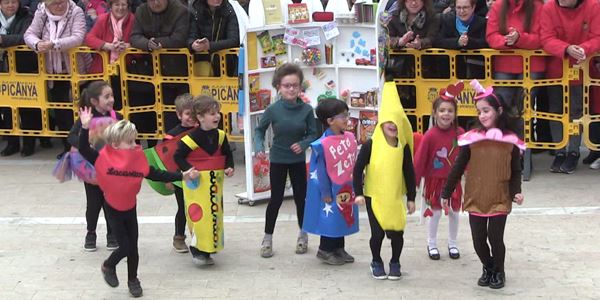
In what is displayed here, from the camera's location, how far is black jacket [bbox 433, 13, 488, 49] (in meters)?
10.6

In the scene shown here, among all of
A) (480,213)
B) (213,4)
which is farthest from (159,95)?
(480,213)

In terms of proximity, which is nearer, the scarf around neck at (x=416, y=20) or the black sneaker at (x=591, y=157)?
the scarf around neck at (x=416, y=20)

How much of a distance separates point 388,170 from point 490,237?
872 mm

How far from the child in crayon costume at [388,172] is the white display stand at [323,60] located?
1.85 metres

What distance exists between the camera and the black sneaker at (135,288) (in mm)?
7559

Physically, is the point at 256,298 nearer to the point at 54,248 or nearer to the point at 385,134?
the point at 385,134

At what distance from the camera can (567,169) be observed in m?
10.7

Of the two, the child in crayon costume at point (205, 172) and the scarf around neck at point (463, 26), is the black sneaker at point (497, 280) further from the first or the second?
the scarf around neck at point (463, 26)

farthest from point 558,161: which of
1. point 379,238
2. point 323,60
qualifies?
point 379,238

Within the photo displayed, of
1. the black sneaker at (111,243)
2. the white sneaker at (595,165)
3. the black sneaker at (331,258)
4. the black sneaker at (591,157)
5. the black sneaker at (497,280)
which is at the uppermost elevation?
the black sneaker at (591,157)

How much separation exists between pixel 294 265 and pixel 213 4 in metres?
3.66

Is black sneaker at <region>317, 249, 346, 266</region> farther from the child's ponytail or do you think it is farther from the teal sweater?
the child's ponytail

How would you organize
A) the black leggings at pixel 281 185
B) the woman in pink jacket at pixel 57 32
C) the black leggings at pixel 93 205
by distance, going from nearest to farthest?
the black leggings at pixel 281 185, the black leggings at pixel 93 205, the woman in pink jacket at pixel 57 32

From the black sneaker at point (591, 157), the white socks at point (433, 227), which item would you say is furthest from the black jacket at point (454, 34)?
the white socks at point (433, 227)
